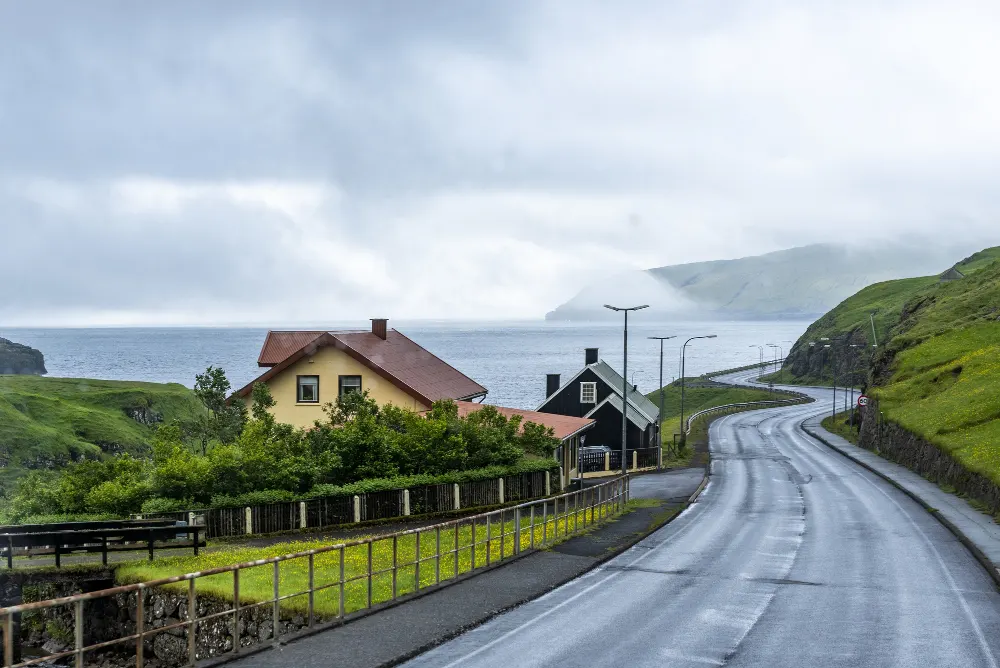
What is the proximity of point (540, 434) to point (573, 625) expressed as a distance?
26888mm

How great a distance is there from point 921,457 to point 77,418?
63.8 m

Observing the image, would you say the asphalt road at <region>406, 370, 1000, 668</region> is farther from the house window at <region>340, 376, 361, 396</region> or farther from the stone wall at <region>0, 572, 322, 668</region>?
the house window at <region>340, 376, 361, 396</region>

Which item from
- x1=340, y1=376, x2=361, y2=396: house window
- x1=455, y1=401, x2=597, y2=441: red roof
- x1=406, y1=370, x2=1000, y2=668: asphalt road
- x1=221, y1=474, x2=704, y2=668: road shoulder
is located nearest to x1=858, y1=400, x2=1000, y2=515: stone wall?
x1=406, y1=370, x2=1000, y2=668: asphalt road

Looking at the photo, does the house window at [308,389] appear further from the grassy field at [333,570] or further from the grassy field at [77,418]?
the grassy field at [333,570]

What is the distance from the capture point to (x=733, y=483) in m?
49.7

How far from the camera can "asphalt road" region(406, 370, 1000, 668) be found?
15.4 metres

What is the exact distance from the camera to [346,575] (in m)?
22.1

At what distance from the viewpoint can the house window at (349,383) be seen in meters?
48.0

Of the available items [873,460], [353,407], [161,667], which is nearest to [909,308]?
[873,460]

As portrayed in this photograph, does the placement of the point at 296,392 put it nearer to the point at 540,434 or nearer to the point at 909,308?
→ the point at 540,434

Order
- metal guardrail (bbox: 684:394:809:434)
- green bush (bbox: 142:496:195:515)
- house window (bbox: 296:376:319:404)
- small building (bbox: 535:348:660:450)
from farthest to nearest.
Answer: metal guardrail (bbox: 684:394:809:434), small building (bbox: 535:348:660:450), house window (bbox: 296:376:319:404), green bush (bbox: 142:496:195:515)

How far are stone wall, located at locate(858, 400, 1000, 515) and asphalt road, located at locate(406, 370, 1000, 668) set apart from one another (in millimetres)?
4109

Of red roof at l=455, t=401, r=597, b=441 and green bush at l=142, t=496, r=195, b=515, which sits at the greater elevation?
red roof at l=455, t=401, r=597, b=441

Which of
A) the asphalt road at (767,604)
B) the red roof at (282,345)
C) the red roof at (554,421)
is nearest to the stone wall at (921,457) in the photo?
the asphalt road at (767,604)
